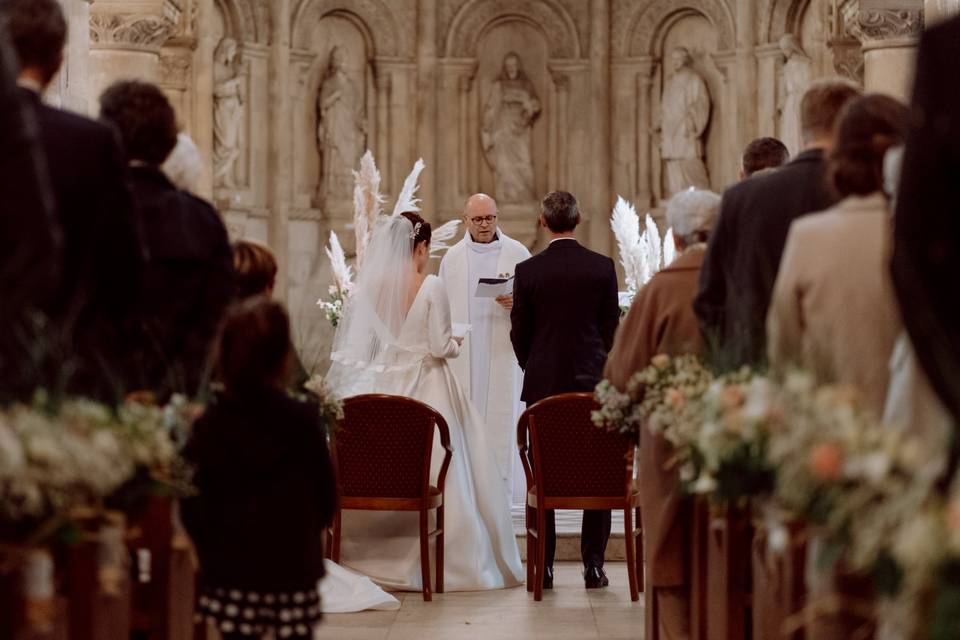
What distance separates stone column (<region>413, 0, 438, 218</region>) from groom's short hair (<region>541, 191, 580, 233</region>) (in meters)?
7.83

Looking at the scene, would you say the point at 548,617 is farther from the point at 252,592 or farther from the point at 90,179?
the point at 90,179

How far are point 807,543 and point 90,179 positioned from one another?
1.88 meters

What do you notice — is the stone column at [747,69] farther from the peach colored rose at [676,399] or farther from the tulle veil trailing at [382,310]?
the peach colored rose at [676,399]

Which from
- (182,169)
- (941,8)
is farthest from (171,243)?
(941,8)

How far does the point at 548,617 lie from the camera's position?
7.01 metres

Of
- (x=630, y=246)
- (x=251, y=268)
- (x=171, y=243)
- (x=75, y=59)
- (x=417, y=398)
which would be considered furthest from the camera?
(x=630, y=246)

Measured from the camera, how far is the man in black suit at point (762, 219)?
4.56 m

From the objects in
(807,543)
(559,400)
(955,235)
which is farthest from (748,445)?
(559,400)

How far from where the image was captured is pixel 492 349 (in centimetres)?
957

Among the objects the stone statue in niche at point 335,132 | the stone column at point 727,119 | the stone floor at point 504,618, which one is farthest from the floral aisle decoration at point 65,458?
the stone statue in niche at point 335,132

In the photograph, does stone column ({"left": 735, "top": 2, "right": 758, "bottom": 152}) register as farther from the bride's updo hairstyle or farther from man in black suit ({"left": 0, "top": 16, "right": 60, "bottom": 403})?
man in black suit ({"left": 0, "top": 16, "right": 60, "bottom": 403})

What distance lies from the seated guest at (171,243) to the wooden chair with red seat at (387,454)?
104 inches

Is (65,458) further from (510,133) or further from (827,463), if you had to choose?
(510,133)

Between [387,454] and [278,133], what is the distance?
7971 millimetres
